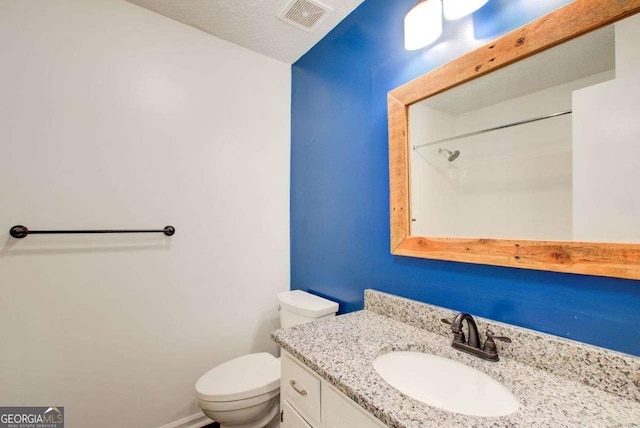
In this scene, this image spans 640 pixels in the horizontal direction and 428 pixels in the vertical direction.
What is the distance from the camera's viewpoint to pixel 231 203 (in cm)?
175

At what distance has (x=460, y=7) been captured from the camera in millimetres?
934

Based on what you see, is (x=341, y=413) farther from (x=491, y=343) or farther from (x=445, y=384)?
(x=491, y=343)

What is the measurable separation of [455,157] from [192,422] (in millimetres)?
1944

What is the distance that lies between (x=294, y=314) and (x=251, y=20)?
5.52 feet

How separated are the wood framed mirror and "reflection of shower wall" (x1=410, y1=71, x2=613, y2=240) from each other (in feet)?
0.10

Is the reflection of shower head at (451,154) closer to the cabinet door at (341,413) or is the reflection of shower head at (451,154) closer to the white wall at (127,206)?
the cabinet door at (341,413)

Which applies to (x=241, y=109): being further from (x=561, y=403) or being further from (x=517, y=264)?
(x=561, y=403)

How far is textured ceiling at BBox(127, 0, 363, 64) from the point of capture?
1453 millimetres

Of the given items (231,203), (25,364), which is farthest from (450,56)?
(25,364)

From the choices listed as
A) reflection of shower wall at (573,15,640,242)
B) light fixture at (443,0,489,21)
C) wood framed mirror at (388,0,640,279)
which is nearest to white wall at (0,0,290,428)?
wood framed mirror at (388,0,640,279)

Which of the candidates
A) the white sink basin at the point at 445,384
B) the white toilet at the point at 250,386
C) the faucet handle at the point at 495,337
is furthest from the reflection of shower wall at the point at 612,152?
the white toilet at the point at 250,386

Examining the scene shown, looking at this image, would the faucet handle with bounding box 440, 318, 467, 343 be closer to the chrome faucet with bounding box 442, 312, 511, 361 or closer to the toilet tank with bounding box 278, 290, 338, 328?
the chrome faucet with bounding box 442, 312, 511, 361

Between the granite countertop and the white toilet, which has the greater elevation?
the granite countertop

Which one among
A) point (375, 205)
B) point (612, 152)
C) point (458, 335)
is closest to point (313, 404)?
point (458, 335)
